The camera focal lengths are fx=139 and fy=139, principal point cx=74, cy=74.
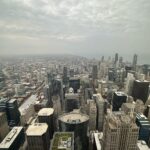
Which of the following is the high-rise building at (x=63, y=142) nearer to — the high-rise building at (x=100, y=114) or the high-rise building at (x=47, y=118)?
the high-rise building at (x=47, y=118)

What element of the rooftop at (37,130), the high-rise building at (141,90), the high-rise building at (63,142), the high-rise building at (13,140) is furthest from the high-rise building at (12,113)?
the high-rise building at (141,90)

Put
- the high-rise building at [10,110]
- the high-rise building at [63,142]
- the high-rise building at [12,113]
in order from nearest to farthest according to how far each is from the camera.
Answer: the high-rise building at [63,142] → the high-rise building at [10,110] → the high-rise building at [12,113]

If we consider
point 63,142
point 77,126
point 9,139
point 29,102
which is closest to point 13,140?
point 9,139

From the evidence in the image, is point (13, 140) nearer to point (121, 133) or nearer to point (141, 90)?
point (121, 133)

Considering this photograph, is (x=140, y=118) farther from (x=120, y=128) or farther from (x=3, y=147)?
(x=3, y=147)

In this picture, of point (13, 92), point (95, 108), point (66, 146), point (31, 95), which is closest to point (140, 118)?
point (95, 108)

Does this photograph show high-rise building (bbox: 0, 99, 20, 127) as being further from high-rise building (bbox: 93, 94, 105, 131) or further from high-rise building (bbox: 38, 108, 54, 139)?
high-rise building (bbox: 93, 94, 105, 131)

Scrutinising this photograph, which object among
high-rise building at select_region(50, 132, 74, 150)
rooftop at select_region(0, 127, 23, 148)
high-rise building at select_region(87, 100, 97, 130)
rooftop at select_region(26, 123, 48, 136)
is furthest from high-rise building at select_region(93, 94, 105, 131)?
rooftop at select_region(0, 127, 23, 148)
